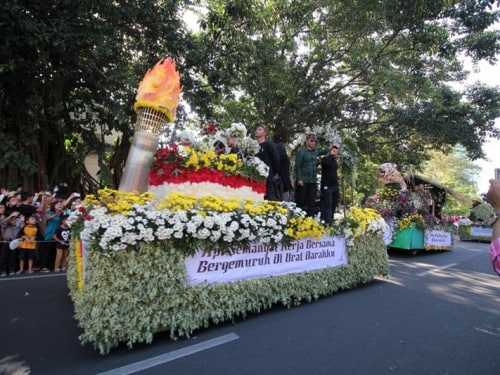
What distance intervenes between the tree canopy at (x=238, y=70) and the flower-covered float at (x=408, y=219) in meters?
2.72

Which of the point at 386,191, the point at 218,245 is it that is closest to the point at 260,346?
the point at 218,245

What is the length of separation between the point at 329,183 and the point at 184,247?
3.68 meters

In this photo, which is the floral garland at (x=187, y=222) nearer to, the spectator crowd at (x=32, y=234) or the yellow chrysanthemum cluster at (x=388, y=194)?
the spectator crowd at (x=32, y=234)

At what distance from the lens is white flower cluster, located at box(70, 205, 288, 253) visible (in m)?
3.39

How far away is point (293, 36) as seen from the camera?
1229 cm

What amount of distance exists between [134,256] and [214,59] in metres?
7.68

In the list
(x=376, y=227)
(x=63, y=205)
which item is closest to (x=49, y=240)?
(x=63, y=205)

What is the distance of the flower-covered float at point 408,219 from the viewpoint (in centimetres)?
1094

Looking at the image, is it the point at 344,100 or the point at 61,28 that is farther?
the point at 344,100

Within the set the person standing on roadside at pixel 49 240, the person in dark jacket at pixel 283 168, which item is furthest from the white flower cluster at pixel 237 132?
the person standing on roadside at pixel 49 240

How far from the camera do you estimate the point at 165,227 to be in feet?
11.8

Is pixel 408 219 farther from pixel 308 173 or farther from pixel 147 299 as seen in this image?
pixel 147 299

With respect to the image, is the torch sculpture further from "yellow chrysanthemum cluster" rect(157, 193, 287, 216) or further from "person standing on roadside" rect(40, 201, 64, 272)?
"person standing on roadside" rect(40, 201, 64, 272)

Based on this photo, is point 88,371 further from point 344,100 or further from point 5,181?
point 344,100
